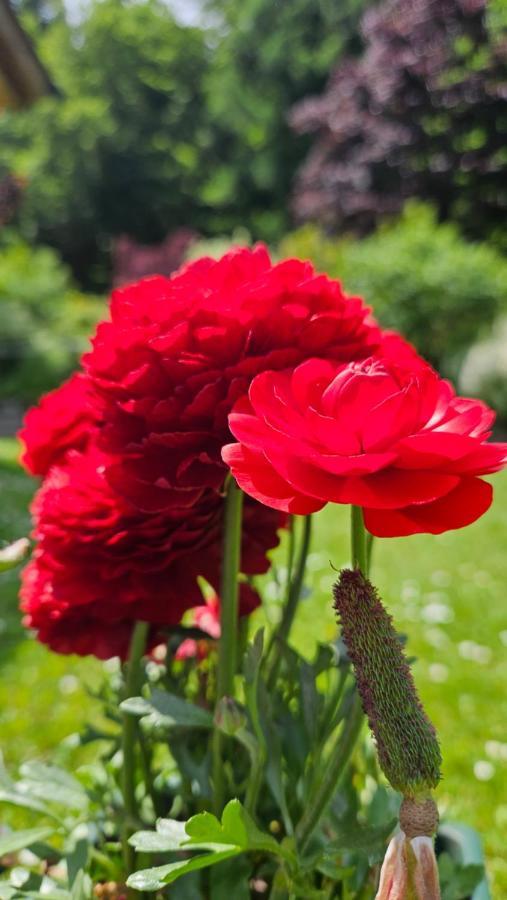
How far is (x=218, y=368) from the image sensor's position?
64 cm

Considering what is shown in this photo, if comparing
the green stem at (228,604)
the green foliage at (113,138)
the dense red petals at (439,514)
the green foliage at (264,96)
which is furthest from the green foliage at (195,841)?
the green foliage at (113,138)

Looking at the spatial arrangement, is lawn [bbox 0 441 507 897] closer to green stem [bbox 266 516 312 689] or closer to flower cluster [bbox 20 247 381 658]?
flower cluster [bbox 20 247 381 658]

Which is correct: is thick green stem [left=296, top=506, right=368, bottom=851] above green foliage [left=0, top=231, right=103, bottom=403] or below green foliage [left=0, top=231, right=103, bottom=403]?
below

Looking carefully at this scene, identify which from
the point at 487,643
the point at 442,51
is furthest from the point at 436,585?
the point at 442,51

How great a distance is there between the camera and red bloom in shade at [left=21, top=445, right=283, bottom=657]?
69 cm

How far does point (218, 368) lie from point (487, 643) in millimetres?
2432

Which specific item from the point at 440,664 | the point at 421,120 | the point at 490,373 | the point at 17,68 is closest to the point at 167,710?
the point at 440,664

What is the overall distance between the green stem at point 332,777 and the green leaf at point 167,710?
0.11 meters

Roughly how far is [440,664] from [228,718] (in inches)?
82.4

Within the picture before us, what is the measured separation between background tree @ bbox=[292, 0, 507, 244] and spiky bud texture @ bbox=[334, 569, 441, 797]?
44.6 ft

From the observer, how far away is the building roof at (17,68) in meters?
5.49

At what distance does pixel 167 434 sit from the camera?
2.03 ft

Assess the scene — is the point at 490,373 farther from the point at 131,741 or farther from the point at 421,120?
the point at 421,120

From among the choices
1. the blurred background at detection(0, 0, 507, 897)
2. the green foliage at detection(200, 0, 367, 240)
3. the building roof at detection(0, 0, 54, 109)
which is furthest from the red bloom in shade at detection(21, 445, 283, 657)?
the green foliage at detection(200, 0, 367, 240)
